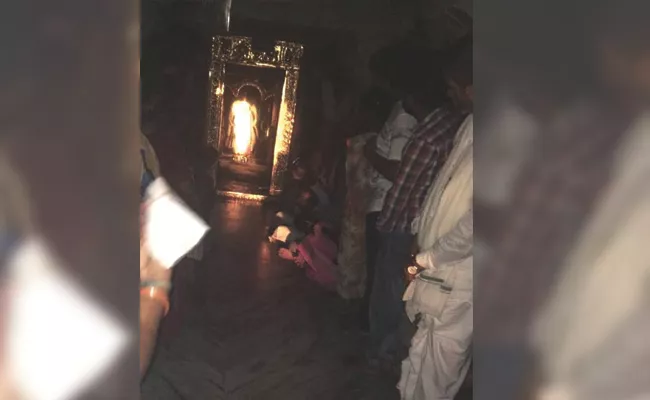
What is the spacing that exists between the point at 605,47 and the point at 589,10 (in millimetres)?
32

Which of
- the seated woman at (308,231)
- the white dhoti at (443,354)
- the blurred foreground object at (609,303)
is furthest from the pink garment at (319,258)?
the blurred foreground object at (609,303)

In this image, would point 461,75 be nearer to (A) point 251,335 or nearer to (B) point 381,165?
(B) point 381,165

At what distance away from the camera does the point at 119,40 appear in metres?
0.46

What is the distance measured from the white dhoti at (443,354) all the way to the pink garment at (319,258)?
0.12 meters

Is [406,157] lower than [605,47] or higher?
lower

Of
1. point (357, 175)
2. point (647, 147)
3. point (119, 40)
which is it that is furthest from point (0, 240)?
point (647, 147)

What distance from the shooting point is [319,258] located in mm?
675

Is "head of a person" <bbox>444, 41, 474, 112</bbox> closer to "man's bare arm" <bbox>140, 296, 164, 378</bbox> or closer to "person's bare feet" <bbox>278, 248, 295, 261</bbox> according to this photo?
"person's bare feet" <bbox>278, 248, 295, 261</bbox>

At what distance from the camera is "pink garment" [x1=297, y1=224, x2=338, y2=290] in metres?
0.67

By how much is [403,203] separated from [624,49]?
0.94 ft

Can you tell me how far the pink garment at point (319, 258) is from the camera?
0.67 metres

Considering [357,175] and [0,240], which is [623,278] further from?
[0,240]

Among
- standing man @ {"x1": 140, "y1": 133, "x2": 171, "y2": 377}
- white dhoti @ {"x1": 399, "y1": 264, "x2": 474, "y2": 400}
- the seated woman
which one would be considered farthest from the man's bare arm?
white dhoti @ {"x1": 399, "y1": 264, "x2": 474, "y2": 400}

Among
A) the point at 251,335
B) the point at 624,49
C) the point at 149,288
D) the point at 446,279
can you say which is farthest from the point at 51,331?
the point at 624,49
